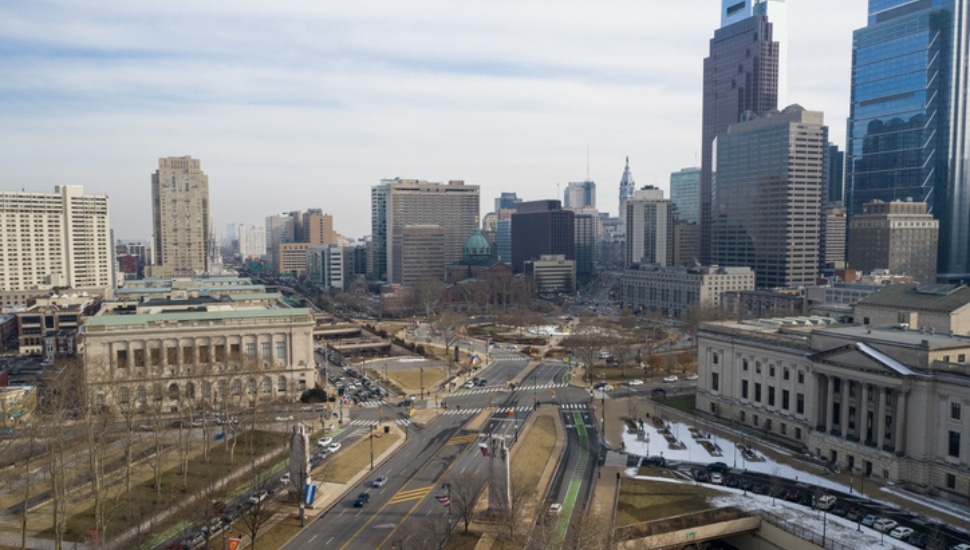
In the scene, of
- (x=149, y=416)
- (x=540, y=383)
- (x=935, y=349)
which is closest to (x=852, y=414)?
(x=935, y=349)

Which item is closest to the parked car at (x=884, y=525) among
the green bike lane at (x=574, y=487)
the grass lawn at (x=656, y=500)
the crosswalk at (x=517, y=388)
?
the grass lawn at (x=656, y=500)

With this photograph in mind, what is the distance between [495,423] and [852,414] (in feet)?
142

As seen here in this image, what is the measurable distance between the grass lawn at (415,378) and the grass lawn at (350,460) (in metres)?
29.6

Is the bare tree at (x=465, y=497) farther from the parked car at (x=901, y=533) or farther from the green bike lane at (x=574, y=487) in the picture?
the parked car at (x=901, y=533)

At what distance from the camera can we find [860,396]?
81.2 m

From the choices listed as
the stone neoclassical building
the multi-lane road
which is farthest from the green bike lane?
the stone neoclassical building

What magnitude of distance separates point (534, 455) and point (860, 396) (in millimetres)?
36131

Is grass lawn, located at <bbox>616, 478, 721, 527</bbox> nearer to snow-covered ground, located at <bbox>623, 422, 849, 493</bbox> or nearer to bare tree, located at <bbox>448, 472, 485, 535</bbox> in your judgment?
snow-covered ground, located at <bbox>623, 422, 849, 493</bbox>

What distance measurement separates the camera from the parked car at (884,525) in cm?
6291

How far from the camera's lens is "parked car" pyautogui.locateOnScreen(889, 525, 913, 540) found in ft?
202

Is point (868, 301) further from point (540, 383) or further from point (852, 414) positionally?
point (540, 383)

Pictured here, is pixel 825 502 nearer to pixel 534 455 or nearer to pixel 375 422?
pixel 534 455

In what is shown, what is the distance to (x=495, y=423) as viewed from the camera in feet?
328

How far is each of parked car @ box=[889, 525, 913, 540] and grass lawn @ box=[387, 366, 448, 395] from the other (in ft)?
242
